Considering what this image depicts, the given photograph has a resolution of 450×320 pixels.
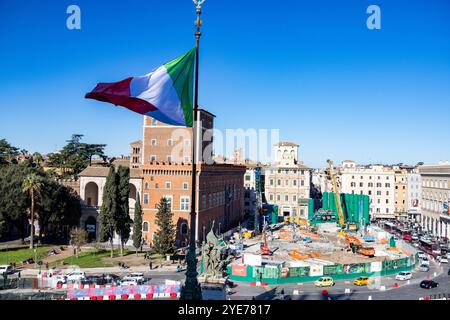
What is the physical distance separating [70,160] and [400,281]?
70704 mm

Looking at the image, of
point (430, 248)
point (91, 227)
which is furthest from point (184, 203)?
point (430, 248)

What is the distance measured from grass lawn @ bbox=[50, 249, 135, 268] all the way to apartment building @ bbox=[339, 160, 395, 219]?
66017 mm

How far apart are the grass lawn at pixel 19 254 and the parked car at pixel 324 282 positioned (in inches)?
1245

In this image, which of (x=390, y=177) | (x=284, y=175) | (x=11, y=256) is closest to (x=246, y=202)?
(x=284, y=175)

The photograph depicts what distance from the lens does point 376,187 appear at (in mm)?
99312

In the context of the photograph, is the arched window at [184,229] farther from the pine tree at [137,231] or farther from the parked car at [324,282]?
the parked car at [324,282]

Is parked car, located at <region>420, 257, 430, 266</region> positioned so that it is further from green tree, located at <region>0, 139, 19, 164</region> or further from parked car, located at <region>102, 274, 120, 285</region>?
green tree, located at <region>0, 139, 19, 164</region>

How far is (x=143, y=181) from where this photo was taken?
58.5 metres

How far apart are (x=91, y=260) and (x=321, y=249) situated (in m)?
31.9

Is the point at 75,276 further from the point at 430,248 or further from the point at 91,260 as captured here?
the point at 430,248

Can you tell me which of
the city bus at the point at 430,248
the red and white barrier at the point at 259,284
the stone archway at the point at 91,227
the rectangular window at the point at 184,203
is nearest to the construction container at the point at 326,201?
the city bus at the point at 430,248

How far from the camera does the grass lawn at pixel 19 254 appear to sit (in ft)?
154

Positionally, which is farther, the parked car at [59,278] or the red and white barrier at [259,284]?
the red and white barrier at [259,284]

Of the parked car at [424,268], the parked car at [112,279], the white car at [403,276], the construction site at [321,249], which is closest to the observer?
the parked car at [112,279]
